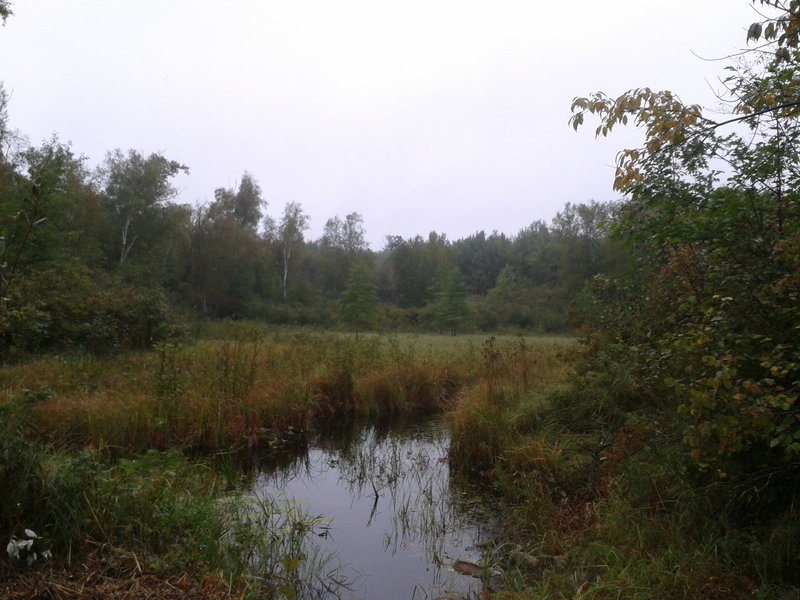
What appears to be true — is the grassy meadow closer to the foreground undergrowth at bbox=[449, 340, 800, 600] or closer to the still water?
the foreground undergrowth at bbox=[449, 340, 800, 600]

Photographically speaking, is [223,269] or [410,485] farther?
[223,269]

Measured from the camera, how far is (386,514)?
659cm

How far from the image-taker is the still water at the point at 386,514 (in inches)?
196

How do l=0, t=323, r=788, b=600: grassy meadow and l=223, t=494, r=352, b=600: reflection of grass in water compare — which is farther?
l=223, t=494, r=352, b=600: reflection of grass in water

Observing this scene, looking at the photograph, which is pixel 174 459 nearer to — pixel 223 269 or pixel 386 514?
pixel 386 514

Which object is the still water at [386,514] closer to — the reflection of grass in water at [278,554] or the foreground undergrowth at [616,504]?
the reflection of grass in water at [278,554]

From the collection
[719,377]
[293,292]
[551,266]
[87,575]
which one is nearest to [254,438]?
[87,575]

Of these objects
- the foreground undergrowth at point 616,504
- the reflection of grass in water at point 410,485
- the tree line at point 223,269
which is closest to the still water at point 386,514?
the reflection of grass in water at point 410,485

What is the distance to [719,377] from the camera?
9.61 feet

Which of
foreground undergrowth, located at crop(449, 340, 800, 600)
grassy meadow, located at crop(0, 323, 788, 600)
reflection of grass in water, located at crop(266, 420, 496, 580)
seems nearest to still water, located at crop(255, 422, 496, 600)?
reflection of grass in water, located at crop(266, 420, 496, 580)

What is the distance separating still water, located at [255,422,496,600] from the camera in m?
4.98

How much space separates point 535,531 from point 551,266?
50.7 m

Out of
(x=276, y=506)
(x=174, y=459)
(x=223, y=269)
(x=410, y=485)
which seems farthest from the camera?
(x=223, y=269)

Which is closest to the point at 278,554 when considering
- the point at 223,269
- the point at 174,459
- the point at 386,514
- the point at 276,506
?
the point at 276,506
